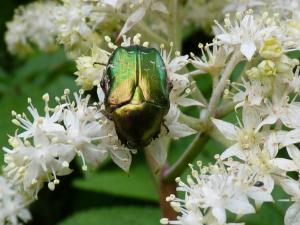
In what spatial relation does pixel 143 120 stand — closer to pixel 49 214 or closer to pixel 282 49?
pixel 282 49

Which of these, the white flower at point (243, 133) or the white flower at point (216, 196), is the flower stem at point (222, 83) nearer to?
the white flower at point (243, 133)

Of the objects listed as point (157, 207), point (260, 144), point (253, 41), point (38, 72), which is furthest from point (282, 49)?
point (38, 72)

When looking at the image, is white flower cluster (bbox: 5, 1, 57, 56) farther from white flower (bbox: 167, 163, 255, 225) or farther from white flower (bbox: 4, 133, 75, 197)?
white flower (bbox: 167, 163, 255, 225)

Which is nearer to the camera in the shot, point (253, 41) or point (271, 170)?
point (271, 170)

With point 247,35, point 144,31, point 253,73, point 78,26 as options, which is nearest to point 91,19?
point 78,26

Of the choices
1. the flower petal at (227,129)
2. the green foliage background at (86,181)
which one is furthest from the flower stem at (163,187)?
the flower petal at (227,129)

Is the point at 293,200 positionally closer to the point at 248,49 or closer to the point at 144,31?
the point at 248,49
